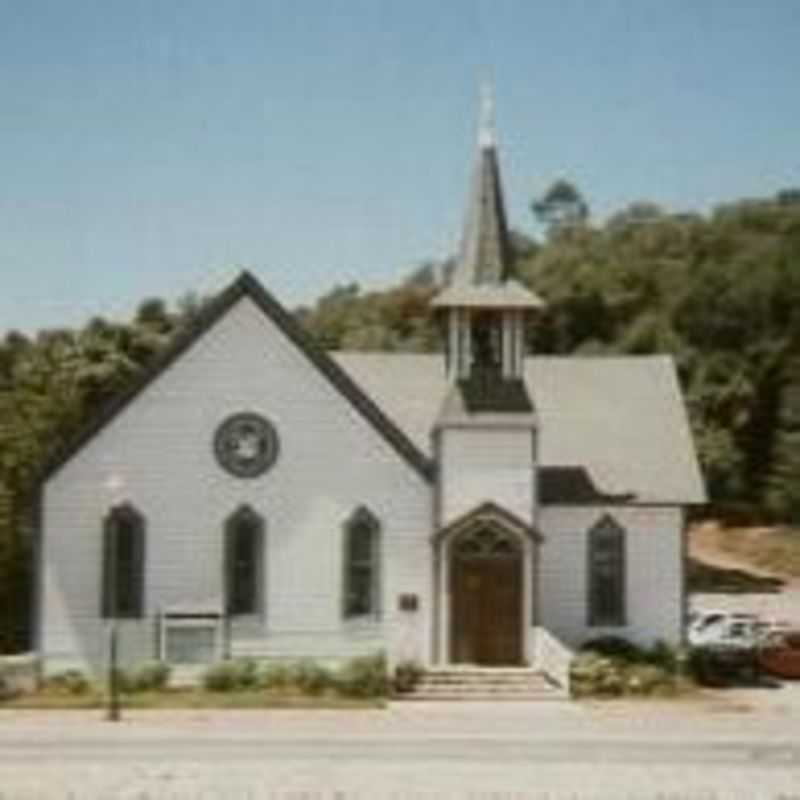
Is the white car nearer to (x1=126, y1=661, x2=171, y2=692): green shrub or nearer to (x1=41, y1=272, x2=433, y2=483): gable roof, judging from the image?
(x1=41, y1=272, x2=433, y2=483): gable roof

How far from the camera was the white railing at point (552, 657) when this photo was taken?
45844 millimetres

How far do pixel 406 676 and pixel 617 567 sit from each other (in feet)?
23.6

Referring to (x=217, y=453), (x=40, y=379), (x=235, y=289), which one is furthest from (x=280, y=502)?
(x=40, y=379)

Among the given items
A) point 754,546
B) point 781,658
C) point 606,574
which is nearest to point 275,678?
point 606,574

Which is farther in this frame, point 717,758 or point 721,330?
point 721,330

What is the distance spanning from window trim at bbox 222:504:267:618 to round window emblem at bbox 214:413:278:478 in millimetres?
877

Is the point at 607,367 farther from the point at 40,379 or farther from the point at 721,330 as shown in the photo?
the point at 721,330

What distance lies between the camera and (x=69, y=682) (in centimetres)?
4644

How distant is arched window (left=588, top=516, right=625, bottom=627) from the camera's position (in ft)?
166

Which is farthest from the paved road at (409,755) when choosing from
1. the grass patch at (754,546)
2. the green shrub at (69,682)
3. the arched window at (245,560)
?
the grass patch at (754,546)

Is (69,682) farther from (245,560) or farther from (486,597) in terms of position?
(486,597)

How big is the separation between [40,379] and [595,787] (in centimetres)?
4585

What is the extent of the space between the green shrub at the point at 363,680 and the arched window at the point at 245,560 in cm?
356

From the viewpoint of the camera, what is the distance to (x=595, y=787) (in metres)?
29.4
